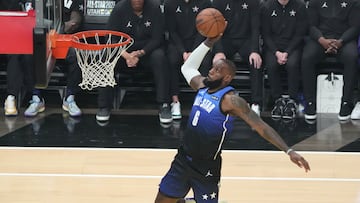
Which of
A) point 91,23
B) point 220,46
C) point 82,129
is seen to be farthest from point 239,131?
point 91,23

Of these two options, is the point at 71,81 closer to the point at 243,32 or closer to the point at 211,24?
the point at 243,32

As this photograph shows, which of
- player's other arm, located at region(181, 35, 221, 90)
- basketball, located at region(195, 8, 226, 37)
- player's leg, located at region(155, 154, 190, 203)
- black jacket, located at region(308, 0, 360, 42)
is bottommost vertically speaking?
player's leg, located at region(155, 154, 190, 203)

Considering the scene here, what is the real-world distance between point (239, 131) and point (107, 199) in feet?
8.91

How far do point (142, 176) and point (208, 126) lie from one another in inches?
79.1

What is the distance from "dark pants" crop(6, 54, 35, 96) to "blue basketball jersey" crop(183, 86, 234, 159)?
14.8ft

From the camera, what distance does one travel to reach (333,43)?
8836mm

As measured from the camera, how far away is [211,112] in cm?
482

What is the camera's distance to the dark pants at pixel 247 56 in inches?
351

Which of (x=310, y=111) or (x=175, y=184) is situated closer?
(x=175, y=184)

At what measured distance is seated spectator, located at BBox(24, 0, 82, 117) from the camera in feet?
29.4

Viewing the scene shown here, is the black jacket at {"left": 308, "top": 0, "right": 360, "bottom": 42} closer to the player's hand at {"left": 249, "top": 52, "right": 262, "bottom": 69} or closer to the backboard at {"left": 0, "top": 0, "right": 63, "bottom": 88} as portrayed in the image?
the player's hand at {"left": 249, "top": 52, "right": 262, "bottom": 69}

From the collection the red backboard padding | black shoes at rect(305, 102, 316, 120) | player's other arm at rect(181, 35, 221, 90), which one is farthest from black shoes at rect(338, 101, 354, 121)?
the red backboard padding

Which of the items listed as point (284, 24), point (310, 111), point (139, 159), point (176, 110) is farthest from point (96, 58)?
point (310, 111)

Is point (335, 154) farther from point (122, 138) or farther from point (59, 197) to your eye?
point (59, 197)
